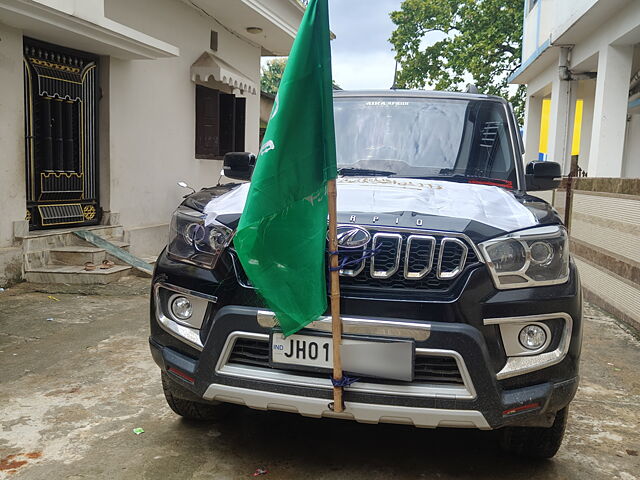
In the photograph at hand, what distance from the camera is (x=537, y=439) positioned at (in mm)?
2846

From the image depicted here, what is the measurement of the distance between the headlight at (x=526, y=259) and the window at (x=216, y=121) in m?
9.15

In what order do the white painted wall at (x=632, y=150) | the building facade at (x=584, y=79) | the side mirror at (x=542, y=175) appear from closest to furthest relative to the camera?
1. the side mirror at (x=542, y=175)
2. the building facade at (x=584, y=79)
3. the white painted wall at (x=632, y=150)

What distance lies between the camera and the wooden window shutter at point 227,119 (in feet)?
38.2

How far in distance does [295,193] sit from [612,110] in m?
9.61

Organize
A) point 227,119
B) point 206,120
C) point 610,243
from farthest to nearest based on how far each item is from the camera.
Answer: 1. point 227,119
2. point 206,120
3. point 610,243

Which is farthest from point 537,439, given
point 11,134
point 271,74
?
point 271,74

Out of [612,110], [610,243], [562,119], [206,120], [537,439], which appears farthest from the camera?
[562,119]

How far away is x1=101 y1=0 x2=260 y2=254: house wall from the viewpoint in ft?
27.7

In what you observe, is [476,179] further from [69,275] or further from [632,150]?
[632,150]

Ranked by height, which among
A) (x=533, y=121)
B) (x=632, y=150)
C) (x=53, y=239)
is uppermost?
(x=533, y=121)

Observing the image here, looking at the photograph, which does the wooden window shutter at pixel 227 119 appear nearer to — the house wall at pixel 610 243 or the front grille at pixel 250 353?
the house wall at pixel 610 243

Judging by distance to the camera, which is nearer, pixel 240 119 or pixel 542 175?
pixel 542 175

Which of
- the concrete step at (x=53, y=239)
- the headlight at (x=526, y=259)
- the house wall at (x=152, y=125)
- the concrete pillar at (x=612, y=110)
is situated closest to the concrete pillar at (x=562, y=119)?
the concrete pillar at (x=612, y=110)

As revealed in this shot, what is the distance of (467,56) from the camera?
82.0ft
